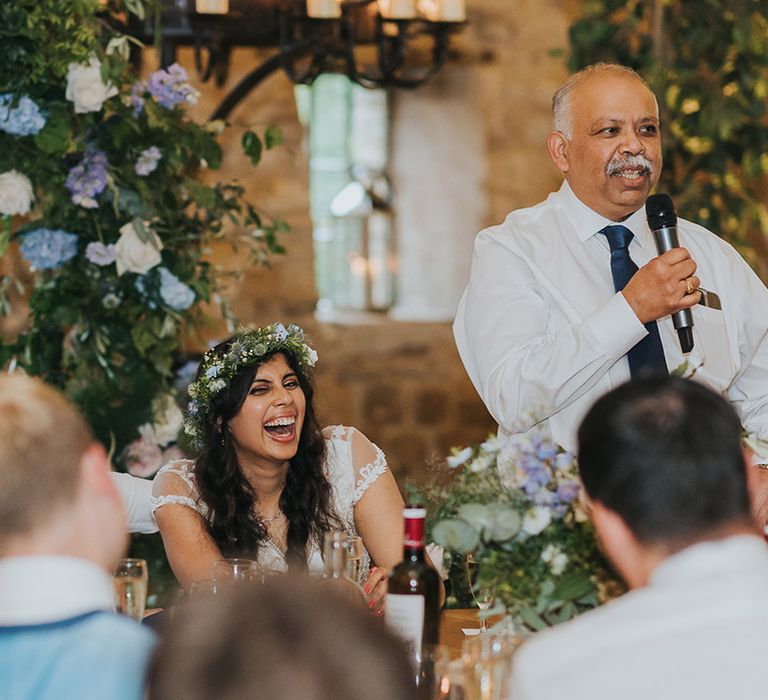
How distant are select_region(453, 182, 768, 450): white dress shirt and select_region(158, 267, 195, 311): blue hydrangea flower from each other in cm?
94

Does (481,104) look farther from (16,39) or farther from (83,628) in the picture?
(83,628)

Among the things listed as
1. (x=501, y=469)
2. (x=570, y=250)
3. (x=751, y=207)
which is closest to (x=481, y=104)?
(x=751, y=207)

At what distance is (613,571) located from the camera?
1.85 metres

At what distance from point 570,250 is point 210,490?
1.03 meters

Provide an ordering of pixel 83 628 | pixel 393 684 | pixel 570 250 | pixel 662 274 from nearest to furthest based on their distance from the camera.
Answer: pixel 393 684
pixel 83 628
pixel 662 274
pixel 570 250

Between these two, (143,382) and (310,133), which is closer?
(143,382)

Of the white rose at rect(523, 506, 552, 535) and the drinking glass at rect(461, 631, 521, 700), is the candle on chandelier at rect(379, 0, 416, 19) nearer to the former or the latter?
the white rose at rect(523, 506, 552, 535)

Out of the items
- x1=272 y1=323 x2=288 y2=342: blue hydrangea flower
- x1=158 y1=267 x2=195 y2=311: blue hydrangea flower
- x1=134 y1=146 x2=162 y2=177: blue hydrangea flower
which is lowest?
x1=272 y1=323 x2=288 y2=342: blue hydrangea flower

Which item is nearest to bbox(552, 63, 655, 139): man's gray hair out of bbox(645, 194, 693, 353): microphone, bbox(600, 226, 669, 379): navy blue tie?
bbox(600, 226, 669, 379): navy blue tie

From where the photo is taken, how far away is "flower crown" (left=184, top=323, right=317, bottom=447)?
10.3 feet

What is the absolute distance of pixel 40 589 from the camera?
1.40 m

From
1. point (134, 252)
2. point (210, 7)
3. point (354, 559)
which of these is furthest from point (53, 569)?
point (210, 7)

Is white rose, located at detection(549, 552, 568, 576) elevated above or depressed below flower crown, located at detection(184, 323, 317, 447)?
below

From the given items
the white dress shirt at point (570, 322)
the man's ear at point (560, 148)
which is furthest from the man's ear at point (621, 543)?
the man's ear at point (560, 148)
